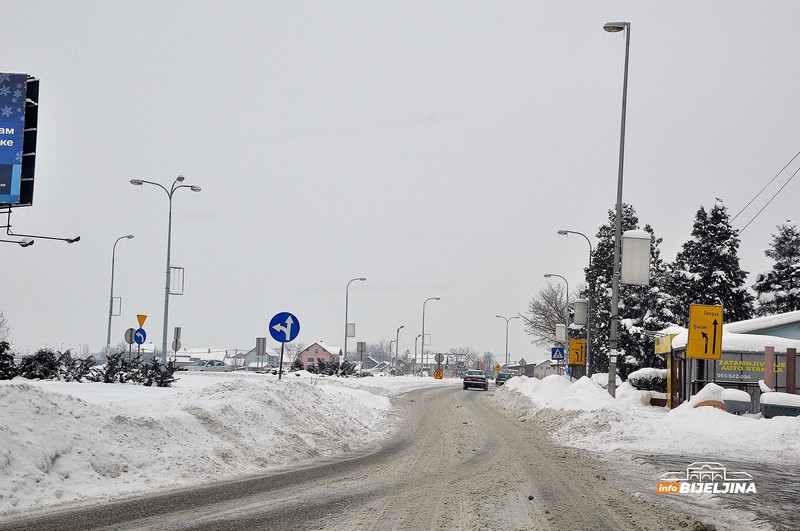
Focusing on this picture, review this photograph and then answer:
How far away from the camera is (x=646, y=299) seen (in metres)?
60.7

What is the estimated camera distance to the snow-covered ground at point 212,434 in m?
10.0

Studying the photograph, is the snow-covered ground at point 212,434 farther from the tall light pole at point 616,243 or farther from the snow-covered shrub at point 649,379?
the snow-covered shrub at point 649,379

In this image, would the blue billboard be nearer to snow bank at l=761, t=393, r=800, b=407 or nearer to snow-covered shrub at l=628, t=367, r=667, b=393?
snow bank at l=761, t=393, r=800, b=407

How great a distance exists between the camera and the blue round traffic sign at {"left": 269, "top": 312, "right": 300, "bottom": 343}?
19.1 metres

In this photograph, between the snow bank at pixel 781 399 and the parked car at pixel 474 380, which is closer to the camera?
the snow bank at pixel 781 399

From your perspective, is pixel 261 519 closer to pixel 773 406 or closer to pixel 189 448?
pixel 189 448

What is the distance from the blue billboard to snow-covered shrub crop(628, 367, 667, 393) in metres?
35.7

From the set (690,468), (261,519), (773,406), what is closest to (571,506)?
(261,519)

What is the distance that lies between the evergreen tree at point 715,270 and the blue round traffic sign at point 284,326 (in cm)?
4160

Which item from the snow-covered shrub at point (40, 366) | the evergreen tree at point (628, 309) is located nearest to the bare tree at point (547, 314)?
the evergreen tree at point (628, 309)

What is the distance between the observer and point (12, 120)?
848 inches

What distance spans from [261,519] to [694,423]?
1694cm

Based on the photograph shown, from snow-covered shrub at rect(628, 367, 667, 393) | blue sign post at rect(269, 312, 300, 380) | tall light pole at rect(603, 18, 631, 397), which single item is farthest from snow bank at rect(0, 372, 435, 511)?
snow-covered shrub at rect(628, 367, 667, 393)

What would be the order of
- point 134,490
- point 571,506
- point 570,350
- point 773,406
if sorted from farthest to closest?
point 570,350 < point 773,406 < point 134,490 < point 571,506
